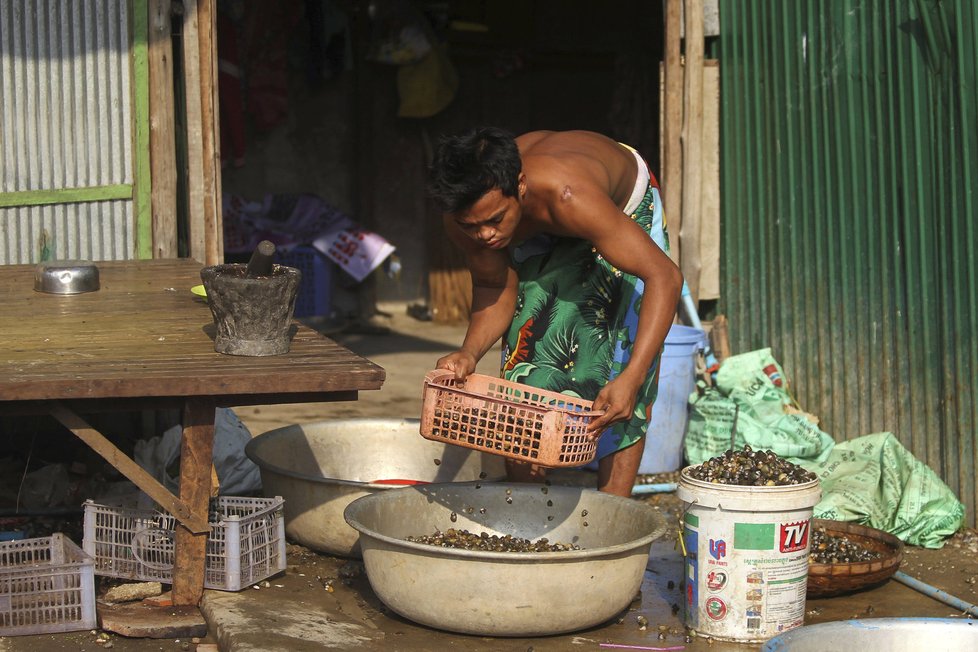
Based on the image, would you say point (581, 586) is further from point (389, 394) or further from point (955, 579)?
point (389, 394)

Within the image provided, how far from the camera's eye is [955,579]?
15.4ft

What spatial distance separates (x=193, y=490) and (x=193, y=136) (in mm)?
2435

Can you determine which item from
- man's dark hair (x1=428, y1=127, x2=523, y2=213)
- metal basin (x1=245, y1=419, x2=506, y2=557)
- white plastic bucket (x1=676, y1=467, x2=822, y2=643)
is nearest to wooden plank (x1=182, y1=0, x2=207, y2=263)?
metal basin (x1=245, y1=419, x2=506, y2=557)

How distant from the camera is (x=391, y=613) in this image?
4.10 meters

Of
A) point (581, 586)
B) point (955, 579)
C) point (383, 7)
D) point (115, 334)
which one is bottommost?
point (955, 579)

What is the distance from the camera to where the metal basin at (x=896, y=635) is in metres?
2.95

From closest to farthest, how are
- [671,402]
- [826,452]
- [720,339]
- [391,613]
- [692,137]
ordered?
[391,613]
[826,452]
[671,402]
[692,137]
[720,339]

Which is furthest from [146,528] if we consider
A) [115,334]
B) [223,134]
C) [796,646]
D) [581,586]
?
[223,134]

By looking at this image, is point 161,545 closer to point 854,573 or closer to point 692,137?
point 854,573

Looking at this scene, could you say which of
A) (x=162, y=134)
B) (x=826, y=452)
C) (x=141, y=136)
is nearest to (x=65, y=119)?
(x=141, y=136)

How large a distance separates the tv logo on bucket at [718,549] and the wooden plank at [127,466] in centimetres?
159

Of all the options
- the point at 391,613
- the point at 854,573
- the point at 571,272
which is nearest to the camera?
the point at 391,613

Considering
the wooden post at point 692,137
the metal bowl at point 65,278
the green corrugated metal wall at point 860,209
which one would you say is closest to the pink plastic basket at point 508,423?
the metal bowl at point 65,278

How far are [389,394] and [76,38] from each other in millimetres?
2975
